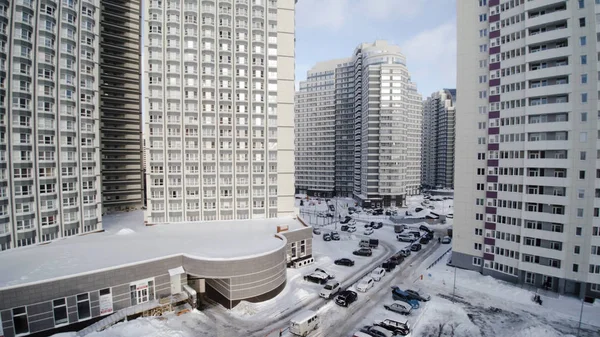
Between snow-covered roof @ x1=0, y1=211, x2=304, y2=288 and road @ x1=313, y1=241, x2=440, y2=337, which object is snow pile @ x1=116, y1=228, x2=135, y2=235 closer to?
snow-covered roof @ x1=0, y1=211, x2=304, y2=288

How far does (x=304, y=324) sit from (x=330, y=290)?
11.1 meters

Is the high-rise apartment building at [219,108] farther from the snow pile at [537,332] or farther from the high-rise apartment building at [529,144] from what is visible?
the snow pile at [537,332]

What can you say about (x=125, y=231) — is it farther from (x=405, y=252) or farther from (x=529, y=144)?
(x=529, y=144)

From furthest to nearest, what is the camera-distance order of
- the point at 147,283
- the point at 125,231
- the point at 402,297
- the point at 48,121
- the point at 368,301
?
1. the point at 125,231
2. the point at 48,121
3. the point at 402,297
4. the point at 368,301
5. the point at 147,283

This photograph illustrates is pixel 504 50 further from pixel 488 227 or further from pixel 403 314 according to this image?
pixel 403 314

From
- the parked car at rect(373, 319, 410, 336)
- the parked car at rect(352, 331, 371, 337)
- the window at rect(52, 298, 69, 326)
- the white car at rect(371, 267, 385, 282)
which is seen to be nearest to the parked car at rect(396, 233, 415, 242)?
the white car at rect(371, 267, 385, 282)

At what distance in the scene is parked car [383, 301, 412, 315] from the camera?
117ft

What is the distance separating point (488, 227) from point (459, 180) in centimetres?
826

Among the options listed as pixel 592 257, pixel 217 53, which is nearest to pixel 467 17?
pixel 592 257

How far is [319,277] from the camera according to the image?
44.2 m

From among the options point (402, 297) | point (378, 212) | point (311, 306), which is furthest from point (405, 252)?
point (378, 212)

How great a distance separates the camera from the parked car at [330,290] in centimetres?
3956

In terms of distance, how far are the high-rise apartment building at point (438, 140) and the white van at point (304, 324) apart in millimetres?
145596

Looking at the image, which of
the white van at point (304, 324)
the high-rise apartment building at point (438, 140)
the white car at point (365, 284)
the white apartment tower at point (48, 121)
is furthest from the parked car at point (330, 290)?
the high-rise apartment building at point (438, 140)
